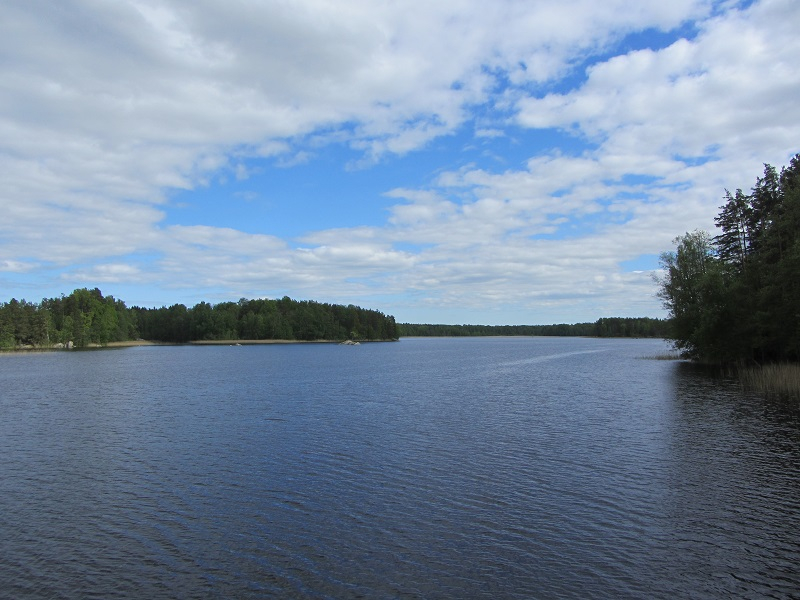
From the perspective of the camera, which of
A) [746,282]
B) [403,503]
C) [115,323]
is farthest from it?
[115,323]

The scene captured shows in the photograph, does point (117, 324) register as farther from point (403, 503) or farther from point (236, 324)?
point (403, 503)

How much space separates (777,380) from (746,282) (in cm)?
1104

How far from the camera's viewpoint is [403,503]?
15.6 metres

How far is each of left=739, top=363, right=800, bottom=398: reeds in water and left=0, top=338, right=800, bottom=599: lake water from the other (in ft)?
21.3

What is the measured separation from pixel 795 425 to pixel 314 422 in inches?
940

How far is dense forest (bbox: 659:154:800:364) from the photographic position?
3884 centimetres

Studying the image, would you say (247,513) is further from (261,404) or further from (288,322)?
(288,322)

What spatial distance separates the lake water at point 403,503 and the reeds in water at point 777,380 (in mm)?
6506

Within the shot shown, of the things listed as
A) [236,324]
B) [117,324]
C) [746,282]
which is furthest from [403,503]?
[236,324]

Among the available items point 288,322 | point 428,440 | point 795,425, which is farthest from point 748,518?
point 288,322

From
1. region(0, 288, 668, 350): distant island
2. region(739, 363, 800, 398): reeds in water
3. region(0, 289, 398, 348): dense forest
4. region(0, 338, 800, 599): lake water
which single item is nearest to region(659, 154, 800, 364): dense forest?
region(739, 363, 800, 398): reeds in water

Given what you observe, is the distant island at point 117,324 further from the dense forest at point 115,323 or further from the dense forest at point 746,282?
the dense forest at point 746,282

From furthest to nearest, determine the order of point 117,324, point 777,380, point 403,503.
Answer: point 117,324 → point 777,380 → point 403,503

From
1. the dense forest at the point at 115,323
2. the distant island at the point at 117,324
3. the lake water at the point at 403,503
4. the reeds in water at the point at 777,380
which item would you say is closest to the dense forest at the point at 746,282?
the reeds in water at the point at 777,380
